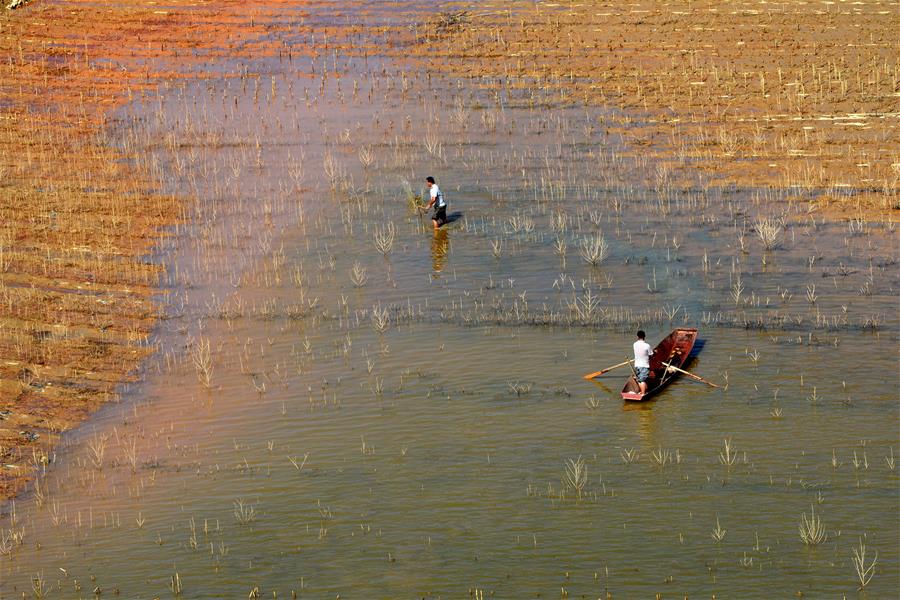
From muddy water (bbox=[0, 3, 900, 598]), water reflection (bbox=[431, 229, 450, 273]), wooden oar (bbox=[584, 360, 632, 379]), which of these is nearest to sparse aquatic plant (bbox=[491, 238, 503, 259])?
muddy water (bbox=[0, 3, 900, 598])

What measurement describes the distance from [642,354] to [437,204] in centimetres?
907

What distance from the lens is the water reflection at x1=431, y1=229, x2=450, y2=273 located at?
25.2m

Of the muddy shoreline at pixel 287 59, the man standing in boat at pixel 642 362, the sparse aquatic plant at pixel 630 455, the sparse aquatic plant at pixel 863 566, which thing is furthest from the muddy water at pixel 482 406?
the muddy shoreline at pixel 287 59

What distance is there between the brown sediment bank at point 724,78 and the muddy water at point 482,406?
1843 millimetres

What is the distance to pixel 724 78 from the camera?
3644cm

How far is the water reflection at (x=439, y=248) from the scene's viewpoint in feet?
82.6

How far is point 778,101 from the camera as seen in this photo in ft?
112

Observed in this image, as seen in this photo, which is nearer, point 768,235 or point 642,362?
point 642,362

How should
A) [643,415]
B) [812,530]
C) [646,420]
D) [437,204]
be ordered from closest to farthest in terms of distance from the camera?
[812,530], [646,420], [643,415], [437,204]

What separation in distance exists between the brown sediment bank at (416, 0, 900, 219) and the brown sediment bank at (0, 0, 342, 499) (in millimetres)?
8375

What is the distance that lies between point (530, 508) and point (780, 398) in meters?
5.03

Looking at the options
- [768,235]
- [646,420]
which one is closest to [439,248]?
[768,235]

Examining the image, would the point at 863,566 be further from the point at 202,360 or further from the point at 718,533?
the point at 202,360

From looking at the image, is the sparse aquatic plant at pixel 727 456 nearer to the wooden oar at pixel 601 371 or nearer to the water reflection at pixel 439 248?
the wooden oar at pixel 601 371
